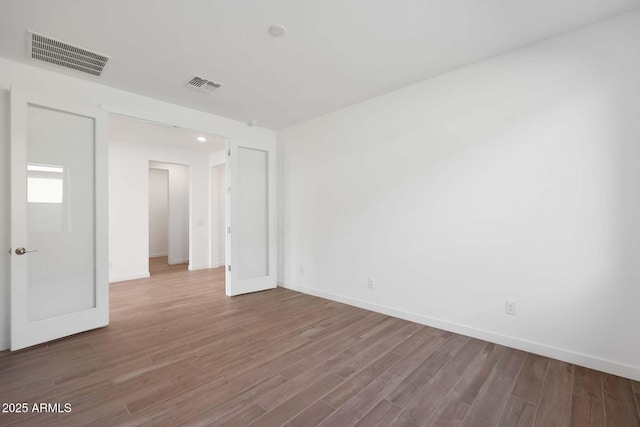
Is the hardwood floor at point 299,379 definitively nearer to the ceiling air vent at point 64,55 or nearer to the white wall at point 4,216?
the white wall at point 4,216

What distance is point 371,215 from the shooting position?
367 centimetres

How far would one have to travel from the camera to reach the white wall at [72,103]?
8.59 ft

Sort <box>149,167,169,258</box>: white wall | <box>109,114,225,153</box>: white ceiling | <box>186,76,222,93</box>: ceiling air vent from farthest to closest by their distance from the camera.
→ 1. <box>149,167,169,258</box>: white wall
2. <box>109,114,225,153</box>: white ceiling
3. <box>186,76,222,93</box>: ceiling air vent

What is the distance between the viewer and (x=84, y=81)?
3.04 m

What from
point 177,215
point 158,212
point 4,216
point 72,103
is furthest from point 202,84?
point 158,212

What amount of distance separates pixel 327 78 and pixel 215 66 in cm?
119

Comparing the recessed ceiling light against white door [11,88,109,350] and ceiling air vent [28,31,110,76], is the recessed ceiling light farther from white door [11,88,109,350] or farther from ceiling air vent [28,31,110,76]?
white door [11,88,109,350]

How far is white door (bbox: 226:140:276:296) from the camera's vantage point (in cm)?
430

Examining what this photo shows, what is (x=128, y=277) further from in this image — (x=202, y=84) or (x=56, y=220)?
(x=202, y=84)

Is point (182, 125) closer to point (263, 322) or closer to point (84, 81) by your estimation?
point (84, 81)

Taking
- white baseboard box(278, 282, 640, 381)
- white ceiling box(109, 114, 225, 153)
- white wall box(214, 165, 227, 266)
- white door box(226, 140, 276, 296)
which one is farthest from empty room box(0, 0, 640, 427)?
white wall box(214, 165, 227, 266)

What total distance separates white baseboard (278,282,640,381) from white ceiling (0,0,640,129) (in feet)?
8.93

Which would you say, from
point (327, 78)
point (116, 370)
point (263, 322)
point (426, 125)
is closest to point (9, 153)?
point (116, 370)

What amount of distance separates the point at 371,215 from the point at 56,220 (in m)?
3.50
